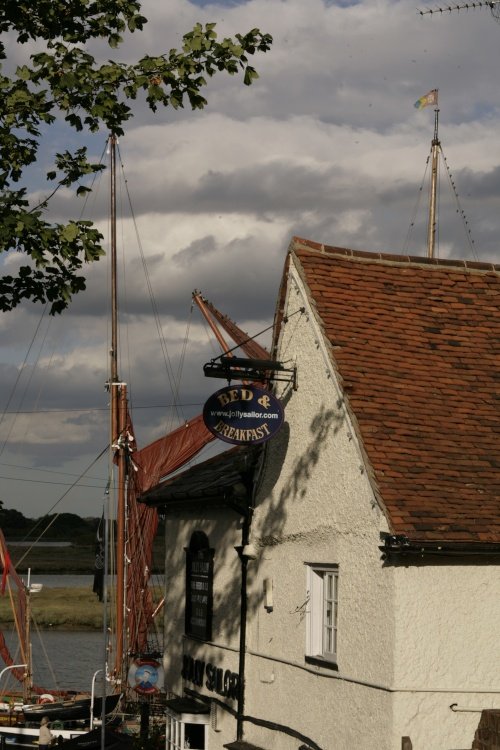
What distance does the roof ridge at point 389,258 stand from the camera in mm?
18542

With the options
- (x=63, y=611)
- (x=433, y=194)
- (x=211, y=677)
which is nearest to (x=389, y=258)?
(x=211, y=677)

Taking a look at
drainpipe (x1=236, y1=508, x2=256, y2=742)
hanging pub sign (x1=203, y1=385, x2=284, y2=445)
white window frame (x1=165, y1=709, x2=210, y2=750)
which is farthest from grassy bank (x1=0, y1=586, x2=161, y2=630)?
hanging pub sign (x1=203, y1=385, x2=284, y2=445)

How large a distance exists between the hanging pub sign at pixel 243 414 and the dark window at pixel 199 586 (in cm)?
489

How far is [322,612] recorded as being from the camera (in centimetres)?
→ 1664

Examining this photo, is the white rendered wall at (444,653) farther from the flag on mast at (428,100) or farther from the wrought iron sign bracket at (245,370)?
the flag on mast at (428,100)

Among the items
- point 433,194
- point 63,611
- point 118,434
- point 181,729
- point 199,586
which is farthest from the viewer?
point 63,611

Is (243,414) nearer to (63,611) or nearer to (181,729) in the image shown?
(181,729)

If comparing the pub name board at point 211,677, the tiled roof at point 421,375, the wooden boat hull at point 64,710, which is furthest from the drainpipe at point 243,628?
the wooden boat hull at point 64,710

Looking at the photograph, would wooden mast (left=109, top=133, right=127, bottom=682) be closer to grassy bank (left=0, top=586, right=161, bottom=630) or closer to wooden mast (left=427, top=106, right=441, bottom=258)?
wooden mast (left=427, top=106, right=441, bottom=258)

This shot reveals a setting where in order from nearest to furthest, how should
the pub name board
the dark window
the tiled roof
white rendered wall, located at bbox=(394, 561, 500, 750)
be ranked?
white rendered wall, located at bbox=(394, 561, 500, 750) → the tiled roof → the pub name board → the dark window

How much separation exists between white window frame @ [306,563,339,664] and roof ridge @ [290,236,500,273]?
487 centimetres

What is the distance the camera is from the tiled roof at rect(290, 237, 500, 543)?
14617mm

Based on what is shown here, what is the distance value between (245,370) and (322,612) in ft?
12.2

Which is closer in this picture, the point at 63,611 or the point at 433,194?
the point at 433,194
